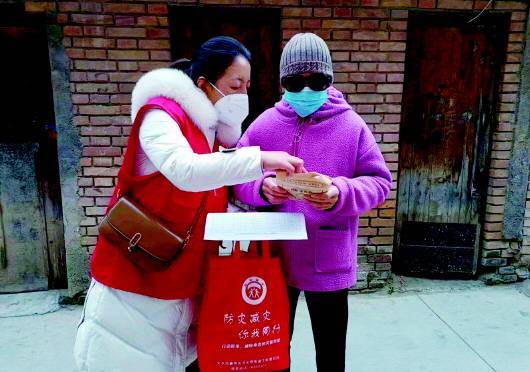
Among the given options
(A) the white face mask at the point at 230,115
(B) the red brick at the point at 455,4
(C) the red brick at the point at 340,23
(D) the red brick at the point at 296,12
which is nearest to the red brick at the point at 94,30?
(D) the red brick at the point at 296,12

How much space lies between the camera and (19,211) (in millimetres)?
3537

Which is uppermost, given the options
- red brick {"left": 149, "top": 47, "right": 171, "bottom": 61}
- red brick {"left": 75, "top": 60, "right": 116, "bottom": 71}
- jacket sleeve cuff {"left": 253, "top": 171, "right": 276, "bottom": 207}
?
red brick {"left": 149, "top": 47, "right": 171, "bottom": 61}

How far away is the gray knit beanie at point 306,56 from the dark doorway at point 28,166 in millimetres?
2434

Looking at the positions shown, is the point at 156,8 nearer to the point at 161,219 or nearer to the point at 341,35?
the point at 341,35

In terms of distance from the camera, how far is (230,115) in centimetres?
165

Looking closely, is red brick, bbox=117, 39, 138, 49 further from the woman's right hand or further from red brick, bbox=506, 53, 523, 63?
red brick, bbox=506, 53, 523, 63

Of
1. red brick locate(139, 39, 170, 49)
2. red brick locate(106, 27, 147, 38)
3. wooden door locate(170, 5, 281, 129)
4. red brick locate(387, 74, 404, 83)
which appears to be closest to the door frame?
red brick locate(106, 27, 147, 38)

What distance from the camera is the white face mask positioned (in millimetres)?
1624

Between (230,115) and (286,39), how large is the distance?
73.1 inches

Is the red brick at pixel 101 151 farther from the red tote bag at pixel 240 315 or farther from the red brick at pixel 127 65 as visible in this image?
the red tote bag at pixel 240 315

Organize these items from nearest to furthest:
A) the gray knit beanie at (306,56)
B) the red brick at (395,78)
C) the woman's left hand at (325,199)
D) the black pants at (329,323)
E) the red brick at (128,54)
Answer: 1. the woman's left hand at (325,199)
2. the gray knit beanie at (306,56)
3. the black pants at (329,323)
4. the red brick at (128,54)
5. the red brick at (395,78)

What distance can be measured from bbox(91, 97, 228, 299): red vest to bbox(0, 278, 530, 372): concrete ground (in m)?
1.48

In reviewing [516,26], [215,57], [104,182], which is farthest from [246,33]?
[516,26]

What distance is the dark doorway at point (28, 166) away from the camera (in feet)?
11.0
